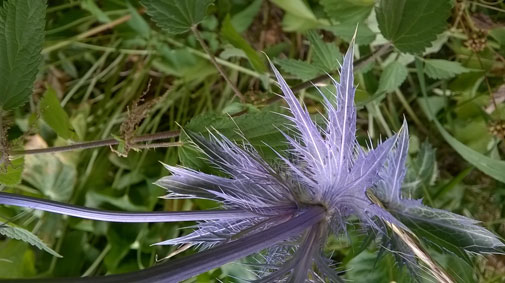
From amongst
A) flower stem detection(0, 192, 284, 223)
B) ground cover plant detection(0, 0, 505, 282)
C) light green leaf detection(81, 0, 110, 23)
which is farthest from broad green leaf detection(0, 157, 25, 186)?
light green leaf detection(81, 0, 110, 23)

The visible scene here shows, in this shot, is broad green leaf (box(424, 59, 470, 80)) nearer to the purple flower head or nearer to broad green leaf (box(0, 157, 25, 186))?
the purple flower head

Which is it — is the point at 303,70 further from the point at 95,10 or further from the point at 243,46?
the point at 95,10

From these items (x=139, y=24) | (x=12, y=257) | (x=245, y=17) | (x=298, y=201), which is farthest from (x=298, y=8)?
(x=12, y=257)

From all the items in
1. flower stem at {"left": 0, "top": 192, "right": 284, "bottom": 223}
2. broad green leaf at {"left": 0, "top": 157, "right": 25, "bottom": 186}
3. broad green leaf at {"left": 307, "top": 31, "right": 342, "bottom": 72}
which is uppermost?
broad green leaf at {"left": 307, "top": 31, "right": 342, "bottom": 72}

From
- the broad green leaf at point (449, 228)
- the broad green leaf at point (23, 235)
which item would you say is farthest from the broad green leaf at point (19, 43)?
the broad green leaf at point (449, 228)

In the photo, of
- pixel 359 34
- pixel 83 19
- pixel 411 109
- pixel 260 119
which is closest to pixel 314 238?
pixel 260 119

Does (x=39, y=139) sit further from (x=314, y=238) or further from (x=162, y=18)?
(x=314, y=238)
